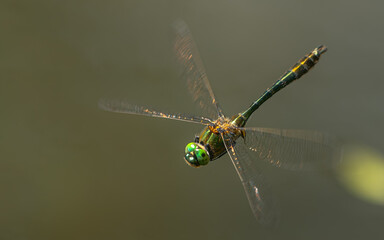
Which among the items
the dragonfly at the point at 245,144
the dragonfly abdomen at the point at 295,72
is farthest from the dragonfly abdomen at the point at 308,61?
the dragonfly at the point at 245,144

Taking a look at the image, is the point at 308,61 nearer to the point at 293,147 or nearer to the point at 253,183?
the point at 293,147

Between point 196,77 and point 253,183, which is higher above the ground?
point 196,77

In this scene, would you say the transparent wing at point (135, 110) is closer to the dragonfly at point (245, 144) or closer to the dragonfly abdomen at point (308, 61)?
the dragonfly at point (245, 144)

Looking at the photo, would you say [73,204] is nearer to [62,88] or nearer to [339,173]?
[62,88]

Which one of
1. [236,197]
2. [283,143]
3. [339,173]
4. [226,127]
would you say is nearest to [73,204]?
[236,197]

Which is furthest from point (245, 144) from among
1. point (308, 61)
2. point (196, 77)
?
point (308, 61)

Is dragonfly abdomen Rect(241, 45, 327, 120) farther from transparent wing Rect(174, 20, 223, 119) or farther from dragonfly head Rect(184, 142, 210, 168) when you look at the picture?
dragonfly head Rect(184, 142, 210, 168)
